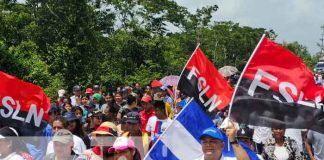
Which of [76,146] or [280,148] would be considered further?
[280,148]

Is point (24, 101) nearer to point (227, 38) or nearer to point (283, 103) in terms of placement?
point (283, 103)

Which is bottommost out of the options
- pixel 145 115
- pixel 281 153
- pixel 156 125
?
pixel 281 153

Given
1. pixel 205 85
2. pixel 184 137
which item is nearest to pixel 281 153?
pixel 205 85

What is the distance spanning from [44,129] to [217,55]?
2236 inches

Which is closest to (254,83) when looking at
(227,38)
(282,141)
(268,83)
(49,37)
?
(268,83)

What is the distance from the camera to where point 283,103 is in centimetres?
616

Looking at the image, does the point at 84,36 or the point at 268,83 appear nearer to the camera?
the point at 268,83

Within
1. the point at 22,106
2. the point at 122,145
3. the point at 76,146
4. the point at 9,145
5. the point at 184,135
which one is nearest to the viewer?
the point at 122,145

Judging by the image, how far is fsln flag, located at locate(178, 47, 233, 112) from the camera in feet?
25.4

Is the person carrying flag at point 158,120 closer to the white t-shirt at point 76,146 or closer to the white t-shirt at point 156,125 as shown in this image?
the white t-shirt at point 156,125

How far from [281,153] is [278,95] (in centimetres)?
192

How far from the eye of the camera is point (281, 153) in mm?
7895

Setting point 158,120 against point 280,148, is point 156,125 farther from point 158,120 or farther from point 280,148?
point 280,148

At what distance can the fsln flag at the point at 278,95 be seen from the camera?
614cm
